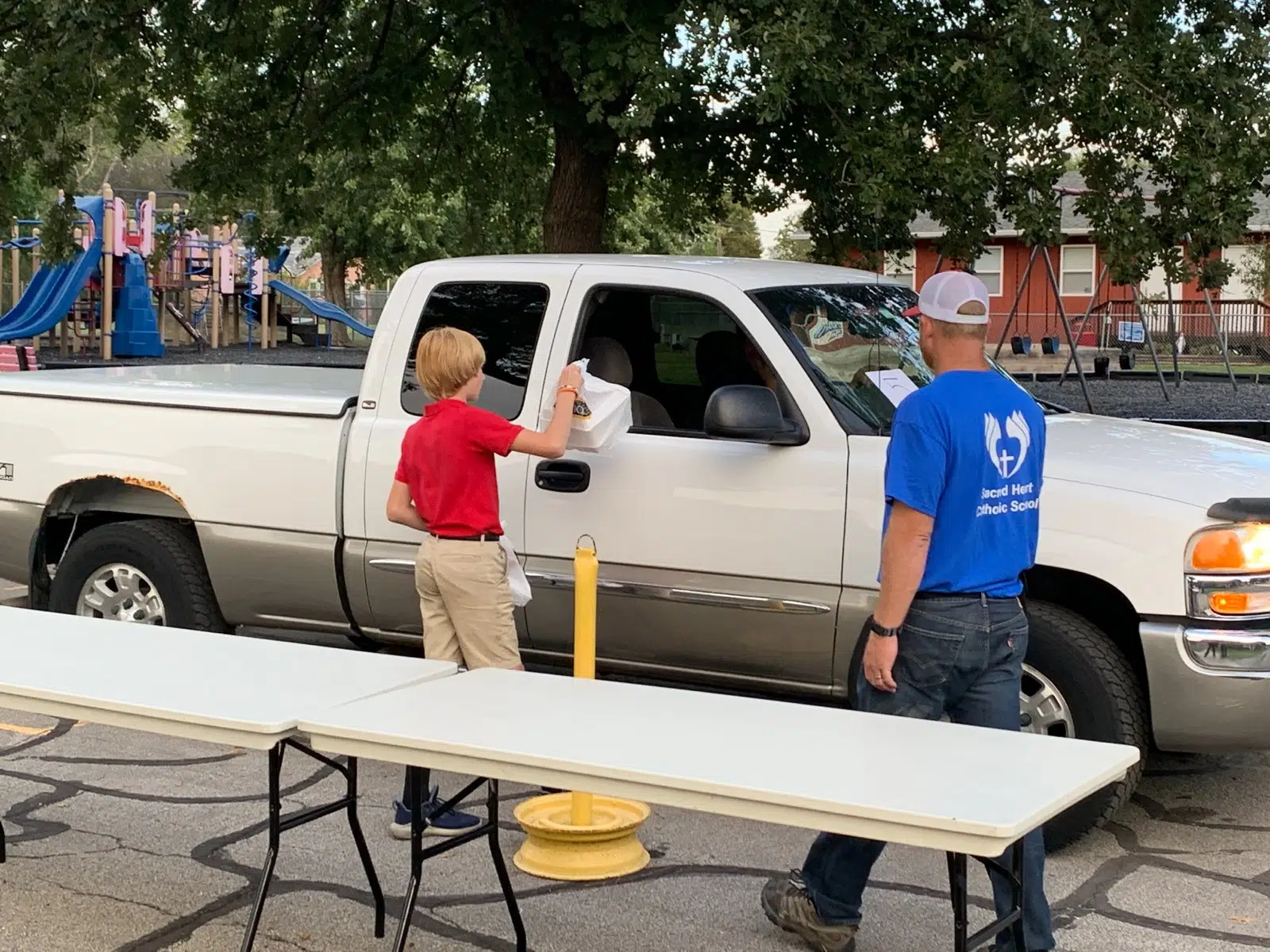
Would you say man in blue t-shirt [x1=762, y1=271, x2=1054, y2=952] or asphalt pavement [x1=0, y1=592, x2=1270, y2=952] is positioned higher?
man in blue t-shirt [x1=762, y1=271, x2=1054, y2=952]

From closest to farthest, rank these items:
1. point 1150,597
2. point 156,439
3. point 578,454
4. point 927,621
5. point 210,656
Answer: point 927,621 → point 210,656 → point 1150,597 → point 578,454 → point 156,439

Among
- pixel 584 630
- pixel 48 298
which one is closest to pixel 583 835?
pixel 584 630

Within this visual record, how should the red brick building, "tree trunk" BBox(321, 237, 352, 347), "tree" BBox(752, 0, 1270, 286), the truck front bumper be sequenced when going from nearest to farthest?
the truck front bumper
"tree" BBox(752, 0, 1270, 286)
the red brick building
"tree trunk" BBox(321, 237, 352, 347)

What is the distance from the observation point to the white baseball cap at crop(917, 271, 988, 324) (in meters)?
4.18

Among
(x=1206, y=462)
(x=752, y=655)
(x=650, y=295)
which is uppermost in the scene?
(x=650, y=295)

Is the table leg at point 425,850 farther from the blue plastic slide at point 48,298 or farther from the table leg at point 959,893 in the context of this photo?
the blue plastic slide at point 48,298

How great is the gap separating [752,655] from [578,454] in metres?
1.01

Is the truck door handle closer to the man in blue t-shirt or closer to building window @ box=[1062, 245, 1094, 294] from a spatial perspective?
the man in blue t-shirt

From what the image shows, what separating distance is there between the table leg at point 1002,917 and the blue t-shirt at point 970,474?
705 mm

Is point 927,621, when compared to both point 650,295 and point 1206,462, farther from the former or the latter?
point 650,295

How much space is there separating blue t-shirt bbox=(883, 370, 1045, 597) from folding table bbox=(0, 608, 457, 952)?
55.8 inches

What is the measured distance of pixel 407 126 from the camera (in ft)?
52.4

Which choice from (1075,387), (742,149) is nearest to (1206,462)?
(742,149)

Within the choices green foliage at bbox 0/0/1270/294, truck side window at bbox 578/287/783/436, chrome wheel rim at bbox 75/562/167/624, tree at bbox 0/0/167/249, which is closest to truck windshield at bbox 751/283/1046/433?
truck side window at bbox 578/287/783/436
